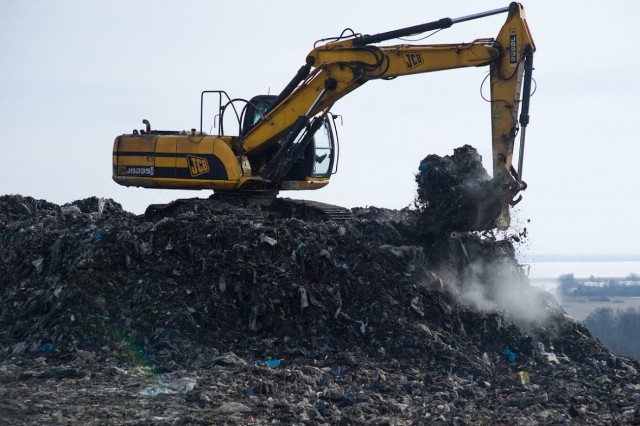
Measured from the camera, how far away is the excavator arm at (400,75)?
12383mm

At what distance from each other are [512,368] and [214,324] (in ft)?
11.6

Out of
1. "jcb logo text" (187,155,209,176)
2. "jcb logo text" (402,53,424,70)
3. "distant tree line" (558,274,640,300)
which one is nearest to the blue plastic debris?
"jcb logo text" (402,53,424,70)

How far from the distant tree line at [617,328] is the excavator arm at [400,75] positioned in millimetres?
20999

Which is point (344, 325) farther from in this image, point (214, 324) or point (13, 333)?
point (13, 333)

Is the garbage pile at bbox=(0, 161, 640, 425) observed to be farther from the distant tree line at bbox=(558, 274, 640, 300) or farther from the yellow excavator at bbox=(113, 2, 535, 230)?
the distant tree line at bbox=(558, 274, 640, 300)

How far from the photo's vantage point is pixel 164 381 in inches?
379

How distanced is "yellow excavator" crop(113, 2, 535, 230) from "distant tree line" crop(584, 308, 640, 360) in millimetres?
20752

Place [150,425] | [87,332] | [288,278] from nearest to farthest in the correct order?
[150,425]
[87,332]
[288,278]

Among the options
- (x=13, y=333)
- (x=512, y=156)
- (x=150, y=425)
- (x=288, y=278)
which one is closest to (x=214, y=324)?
(x=288, y=278)

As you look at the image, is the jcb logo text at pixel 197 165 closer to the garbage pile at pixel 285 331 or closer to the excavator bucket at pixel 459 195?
the garbage pile at pixel 285 331

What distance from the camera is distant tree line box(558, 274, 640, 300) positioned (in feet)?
152

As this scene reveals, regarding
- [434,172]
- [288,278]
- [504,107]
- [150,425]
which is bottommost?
[150,425]

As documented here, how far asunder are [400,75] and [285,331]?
169 inches

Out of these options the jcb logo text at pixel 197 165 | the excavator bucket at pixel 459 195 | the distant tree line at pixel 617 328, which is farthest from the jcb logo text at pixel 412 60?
the distant tree line at pixel 617 328
